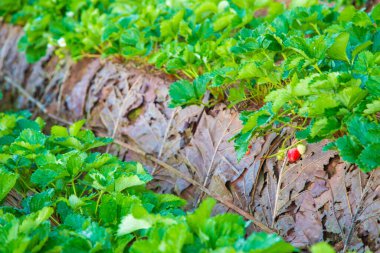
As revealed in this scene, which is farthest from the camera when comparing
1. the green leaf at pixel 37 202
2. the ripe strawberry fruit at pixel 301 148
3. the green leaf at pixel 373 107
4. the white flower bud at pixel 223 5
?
the white flower bud at pixel 223 5

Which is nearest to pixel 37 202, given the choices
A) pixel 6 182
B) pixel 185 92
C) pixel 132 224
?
pixel 6 182

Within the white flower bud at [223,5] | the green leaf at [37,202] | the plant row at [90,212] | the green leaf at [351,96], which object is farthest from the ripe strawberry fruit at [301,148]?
the white flower bud at [223,5]

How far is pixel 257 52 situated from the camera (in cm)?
193

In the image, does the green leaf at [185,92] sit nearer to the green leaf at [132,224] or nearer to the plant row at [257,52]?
the plant row at [257,52]

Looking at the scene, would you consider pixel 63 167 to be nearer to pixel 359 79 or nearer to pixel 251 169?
pixel 251 169

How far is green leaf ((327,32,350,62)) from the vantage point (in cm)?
163

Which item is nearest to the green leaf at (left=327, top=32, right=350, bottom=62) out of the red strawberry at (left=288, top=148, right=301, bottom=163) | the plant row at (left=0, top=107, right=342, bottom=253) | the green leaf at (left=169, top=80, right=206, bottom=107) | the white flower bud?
the red strawberry at (left=288, top=148, right=301, bottom=163)

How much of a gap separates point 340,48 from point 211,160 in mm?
627

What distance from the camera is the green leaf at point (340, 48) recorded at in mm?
1635

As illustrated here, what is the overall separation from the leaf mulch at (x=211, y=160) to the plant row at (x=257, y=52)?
0.09 m

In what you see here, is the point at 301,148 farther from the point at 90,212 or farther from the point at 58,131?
the point at 58,131

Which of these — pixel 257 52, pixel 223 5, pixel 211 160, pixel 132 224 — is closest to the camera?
pixel 132 224

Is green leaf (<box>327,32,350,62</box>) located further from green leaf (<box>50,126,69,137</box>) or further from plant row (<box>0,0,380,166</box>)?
green leaf (<box>50,126,69,137</box>)

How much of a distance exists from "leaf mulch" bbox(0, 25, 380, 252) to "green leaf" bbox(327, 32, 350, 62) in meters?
0.28
